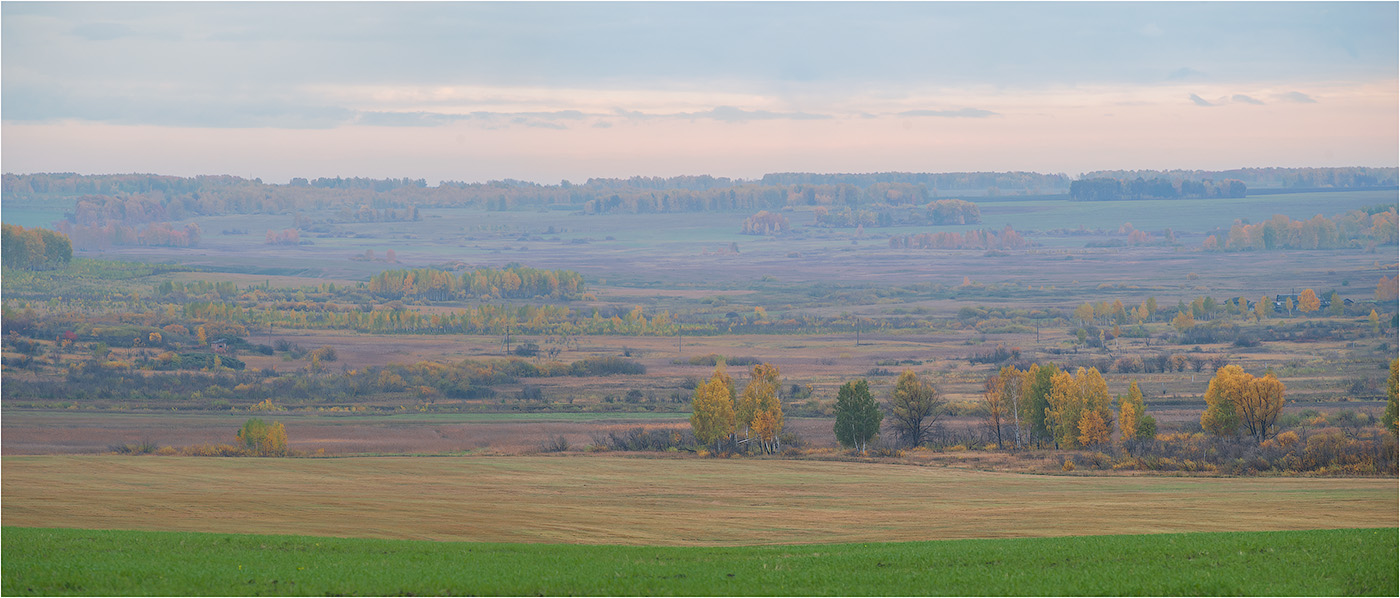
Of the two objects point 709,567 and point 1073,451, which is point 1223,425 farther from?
point 709,567

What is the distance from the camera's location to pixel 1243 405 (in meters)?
59.1

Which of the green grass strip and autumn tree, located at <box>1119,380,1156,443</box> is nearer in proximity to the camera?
the green grass strip

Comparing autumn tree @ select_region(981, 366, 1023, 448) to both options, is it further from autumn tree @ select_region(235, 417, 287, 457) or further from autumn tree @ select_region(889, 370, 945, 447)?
autumn tree @ select_region(235, 417, 287, 457)

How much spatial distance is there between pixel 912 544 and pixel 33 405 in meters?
78.1

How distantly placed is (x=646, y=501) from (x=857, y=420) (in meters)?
19.7

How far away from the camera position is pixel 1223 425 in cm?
5912

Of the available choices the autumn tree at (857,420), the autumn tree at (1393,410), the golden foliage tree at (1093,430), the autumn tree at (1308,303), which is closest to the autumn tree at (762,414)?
the autumn tree at (857,420)

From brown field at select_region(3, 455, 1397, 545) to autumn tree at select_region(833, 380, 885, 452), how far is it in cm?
609

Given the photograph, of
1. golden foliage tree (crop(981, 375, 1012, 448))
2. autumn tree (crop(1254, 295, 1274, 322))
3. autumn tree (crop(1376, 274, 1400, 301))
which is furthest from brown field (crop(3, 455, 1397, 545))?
autumn tree (crop(1376, 274, 1400, 301))

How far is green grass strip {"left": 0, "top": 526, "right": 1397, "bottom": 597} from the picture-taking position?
21391 mm

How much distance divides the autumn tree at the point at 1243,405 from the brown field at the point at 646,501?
15450mm

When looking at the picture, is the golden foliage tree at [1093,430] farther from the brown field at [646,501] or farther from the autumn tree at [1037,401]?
the brown field at [646,501]

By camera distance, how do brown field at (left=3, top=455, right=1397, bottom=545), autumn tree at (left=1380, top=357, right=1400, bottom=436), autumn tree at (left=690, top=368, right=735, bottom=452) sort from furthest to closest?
autumn tree at (left=690, top=368, right=735, bottom=452) < autumn tree at (left=1380, top=357, right=1400, bottom=436) < brown field at (left=3, top=455, right=1397, bottom=545)

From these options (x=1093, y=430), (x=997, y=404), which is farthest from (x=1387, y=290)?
(x=1093, y=430)
